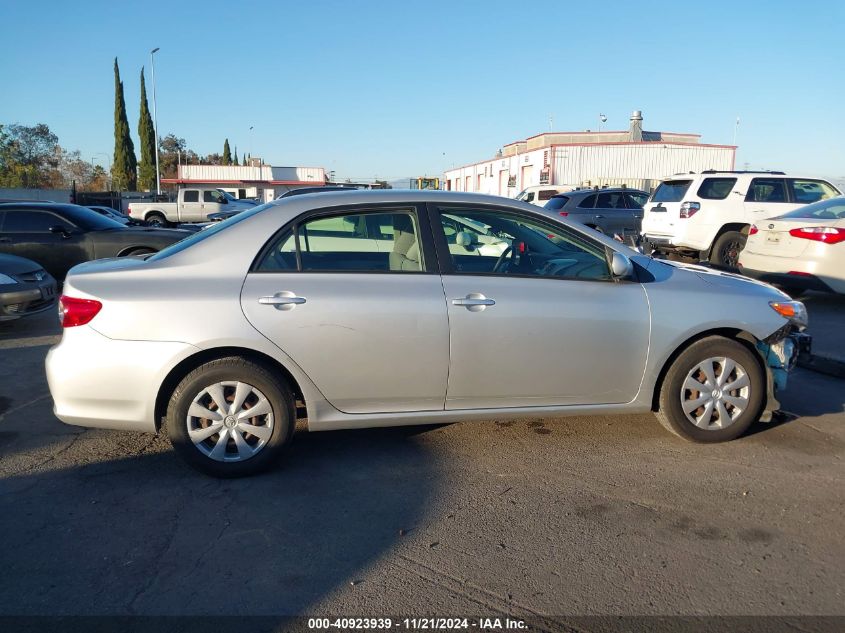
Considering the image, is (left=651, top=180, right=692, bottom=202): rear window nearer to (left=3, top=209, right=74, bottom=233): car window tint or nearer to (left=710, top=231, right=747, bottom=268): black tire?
(left=710, top=231, right=747, bottom=268): black tire

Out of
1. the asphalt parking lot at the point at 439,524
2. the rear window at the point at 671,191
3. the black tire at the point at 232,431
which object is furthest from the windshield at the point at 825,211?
the black tire at the point at 232,431

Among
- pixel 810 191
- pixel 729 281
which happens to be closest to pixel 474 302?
pixel 729 281

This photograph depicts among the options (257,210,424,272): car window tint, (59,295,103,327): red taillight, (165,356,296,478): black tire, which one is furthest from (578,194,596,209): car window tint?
(59,295,103,327): red taillight

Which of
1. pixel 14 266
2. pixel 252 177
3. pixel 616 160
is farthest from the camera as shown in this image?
pixel 252 177

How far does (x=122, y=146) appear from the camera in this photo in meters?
55.2

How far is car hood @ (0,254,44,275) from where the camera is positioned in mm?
7738

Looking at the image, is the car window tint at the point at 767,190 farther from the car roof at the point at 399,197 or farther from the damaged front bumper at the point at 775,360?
the car roof at the point at 399,197

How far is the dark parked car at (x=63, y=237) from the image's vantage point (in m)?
9.82

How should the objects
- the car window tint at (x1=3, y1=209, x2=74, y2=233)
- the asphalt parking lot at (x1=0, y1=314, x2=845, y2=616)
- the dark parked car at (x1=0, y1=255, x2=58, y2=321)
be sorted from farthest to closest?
the car window tint at (x1=3, y1=209, x2=74, y2=233), the dark parked car at (x1=0, y1=255, x2=58, y2=321), the asphalt parking lot at (x1=0, y1=314, x2=845, y2=616)

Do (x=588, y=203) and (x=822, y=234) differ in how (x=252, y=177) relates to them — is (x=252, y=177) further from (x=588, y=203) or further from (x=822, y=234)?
(x=822, y=234)

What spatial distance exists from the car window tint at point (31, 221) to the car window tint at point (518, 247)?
811 centimetres

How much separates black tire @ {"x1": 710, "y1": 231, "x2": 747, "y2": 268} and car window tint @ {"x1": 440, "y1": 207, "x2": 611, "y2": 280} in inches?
325

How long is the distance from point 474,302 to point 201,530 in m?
1.96

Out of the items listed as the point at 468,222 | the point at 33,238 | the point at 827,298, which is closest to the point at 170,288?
the point at 468,222
